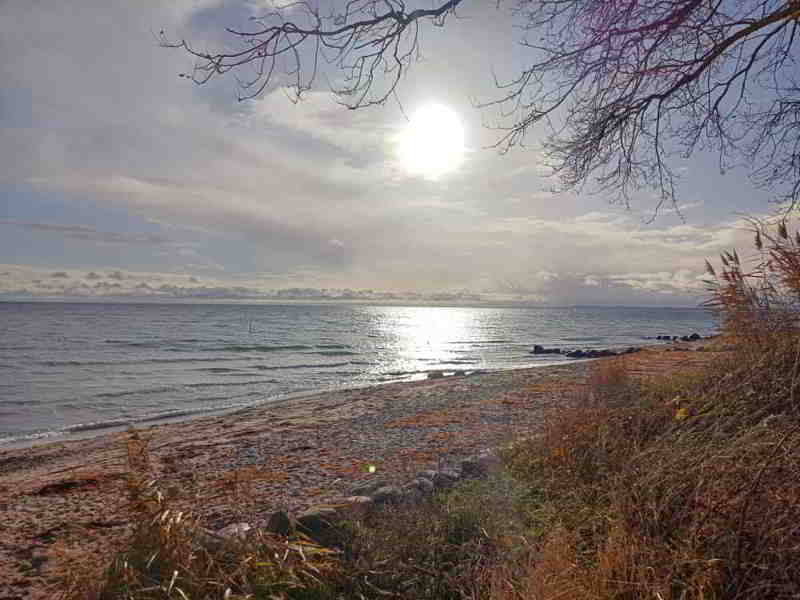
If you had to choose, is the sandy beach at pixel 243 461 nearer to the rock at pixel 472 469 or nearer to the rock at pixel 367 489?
the rock at pixel 367 489

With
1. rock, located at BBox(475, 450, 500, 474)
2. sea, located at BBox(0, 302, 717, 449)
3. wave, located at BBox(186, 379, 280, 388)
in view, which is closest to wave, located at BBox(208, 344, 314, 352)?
sea, located at BBox(0, 302, 717, 449)

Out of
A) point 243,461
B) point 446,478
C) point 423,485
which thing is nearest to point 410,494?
point 423,485

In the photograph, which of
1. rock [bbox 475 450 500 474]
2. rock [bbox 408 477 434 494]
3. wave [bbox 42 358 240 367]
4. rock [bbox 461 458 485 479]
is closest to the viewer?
rock [bbox 408 477 434 494]

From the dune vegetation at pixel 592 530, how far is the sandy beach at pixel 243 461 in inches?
23.2

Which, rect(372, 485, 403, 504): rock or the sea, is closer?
rect(372, 485, 403, 504): rock

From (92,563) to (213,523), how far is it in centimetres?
176

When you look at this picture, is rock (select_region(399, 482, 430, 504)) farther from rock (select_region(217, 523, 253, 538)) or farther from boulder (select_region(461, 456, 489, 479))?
rock (select_region(217, 523, 253, 538))

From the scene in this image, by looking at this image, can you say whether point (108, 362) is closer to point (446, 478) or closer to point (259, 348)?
point (259, 348)

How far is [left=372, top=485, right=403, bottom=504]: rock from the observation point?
3.92 meters

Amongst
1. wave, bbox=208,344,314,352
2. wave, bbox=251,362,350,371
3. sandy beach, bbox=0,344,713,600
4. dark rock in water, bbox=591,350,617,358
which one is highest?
sandy beach, bbox=0,344,713,600

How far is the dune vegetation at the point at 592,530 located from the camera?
92.1 inches

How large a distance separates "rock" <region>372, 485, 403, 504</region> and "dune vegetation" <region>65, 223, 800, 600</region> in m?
0.18

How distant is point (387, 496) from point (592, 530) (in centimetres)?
151

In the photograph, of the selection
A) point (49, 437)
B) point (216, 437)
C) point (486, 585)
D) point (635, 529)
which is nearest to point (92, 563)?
point (486, 585)
